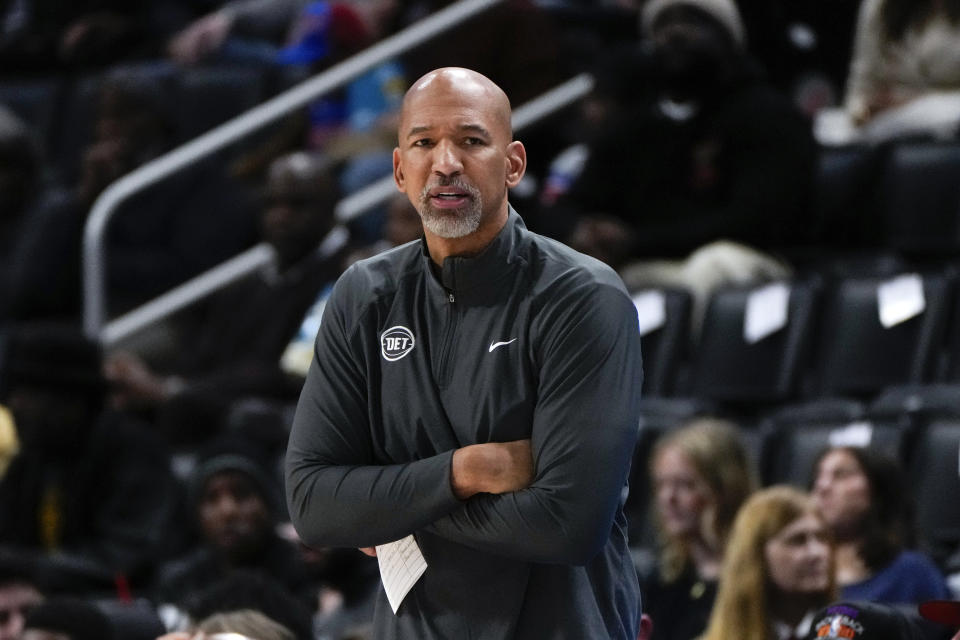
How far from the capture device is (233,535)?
573 cm

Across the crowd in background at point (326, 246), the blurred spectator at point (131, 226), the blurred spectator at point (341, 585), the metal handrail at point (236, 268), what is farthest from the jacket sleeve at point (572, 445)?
the blurred spectator at point (131, 226)

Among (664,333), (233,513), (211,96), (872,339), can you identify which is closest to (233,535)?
(233,513)

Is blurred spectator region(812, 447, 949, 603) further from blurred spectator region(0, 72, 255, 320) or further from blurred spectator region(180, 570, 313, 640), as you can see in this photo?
blurred spectator region(0, 72, 255, 320)

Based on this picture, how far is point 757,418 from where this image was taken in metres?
6.06

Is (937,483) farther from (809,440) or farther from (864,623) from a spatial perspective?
(864,623)

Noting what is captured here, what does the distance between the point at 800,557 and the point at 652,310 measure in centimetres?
172

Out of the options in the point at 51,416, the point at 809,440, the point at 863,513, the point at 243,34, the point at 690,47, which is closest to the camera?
the point at 863,513

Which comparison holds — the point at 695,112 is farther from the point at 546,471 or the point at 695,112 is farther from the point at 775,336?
the point at 546,471

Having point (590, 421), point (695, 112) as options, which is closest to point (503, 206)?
point (590, 421)

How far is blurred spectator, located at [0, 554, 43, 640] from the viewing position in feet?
16.5

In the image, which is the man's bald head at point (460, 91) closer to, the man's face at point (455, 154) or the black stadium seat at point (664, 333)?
the man's face at point (455, 154)

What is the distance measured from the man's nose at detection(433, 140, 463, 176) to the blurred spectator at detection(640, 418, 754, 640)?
260cm

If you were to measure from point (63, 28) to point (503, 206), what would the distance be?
7.84m

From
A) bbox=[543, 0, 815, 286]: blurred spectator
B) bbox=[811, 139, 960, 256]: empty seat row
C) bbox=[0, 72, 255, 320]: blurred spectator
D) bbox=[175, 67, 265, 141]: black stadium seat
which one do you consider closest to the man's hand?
bbox=[543, 0, 815, 286]: blurred spectator
